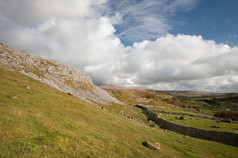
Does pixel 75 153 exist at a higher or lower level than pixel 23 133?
lower

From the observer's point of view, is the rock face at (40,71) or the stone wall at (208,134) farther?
the rock face at (40,71)

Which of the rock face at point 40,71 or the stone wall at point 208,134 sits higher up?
the rock face at point 40,71

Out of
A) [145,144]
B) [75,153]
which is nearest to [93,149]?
[75,153]

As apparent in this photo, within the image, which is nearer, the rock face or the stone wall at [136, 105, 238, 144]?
the stone wall at [136, 105, 238, 144]

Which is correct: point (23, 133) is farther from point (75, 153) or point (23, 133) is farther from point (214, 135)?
point (214, 135)

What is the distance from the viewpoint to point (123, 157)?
48.3ft

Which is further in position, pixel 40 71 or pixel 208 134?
pixel 40 71

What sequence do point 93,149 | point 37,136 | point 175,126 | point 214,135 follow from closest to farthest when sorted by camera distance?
point 37,136
point 93,149
point 214,135
point 175,126

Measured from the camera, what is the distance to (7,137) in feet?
38.4

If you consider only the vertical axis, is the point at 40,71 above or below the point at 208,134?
above

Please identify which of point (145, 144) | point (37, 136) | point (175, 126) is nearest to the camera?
point (37, 136)

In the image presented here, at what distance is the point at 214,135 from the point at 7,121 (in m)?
49.6

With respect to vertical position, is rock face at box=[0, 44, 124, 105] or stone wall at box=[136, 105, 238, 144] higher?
rock face at box=[0, 44, 124, 105]

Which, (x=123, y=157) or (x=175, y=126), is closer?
(x=123, y=157)
